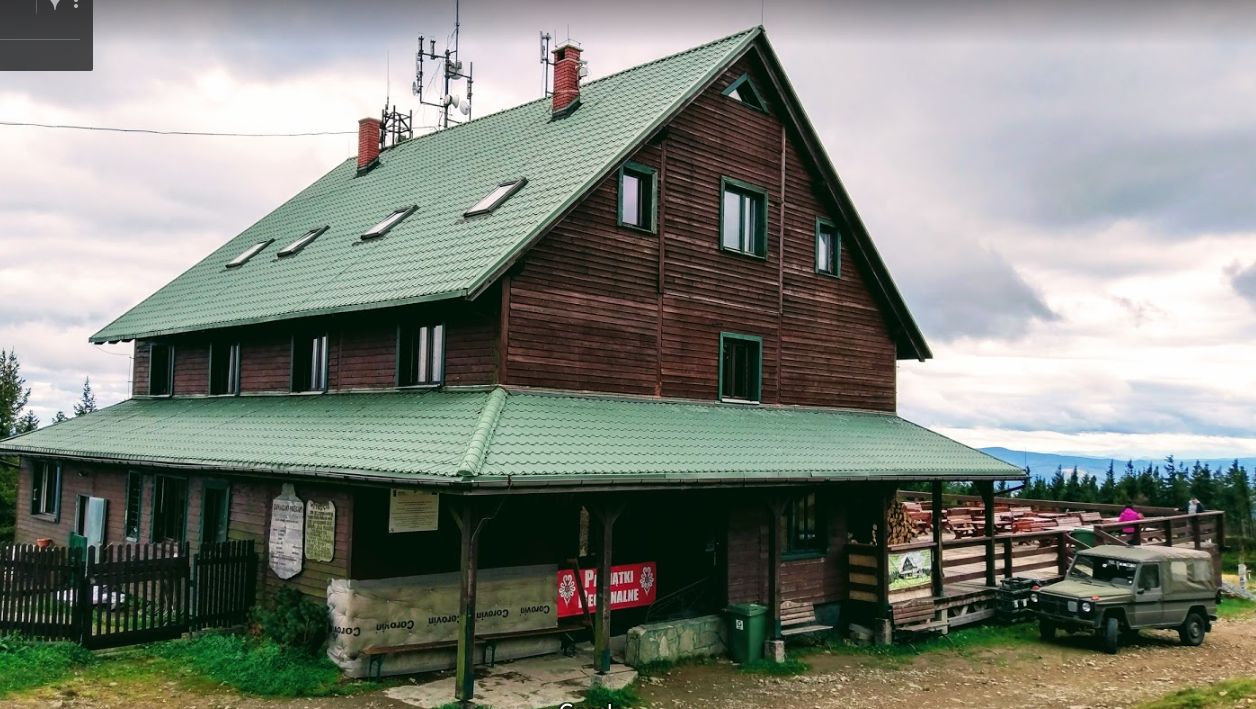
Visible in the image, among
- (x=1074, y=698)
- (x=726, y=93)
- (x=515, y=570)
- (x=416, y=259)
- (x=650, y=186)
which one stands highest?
(x=726, y=93)

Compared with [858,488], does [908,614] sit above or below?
below

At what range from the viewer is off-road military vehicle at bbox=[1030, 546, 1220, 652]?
1922 cm

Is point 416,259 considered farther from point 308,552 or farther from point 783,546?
point 783,546

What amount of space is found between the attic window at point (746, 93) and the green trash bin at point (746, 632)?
417 inches

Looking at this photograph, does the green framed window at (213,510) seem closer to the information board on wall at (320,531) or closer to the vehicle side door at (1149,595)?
the information board on wall at (320,531)

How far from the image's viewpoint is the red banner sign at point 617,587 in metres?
17.2

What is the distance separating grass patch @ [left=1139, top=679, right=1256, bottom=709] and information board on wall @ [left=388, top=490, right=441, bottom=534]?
1072 cm

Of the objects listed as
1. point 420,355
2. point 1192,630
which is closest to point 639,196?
point 420,355

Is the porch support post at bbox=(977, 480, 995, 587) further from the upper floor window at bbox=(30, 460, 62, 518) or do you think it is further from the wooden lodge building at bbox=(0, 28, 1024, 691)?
the upper floor window at bbox=(30, 460, 62, 518)

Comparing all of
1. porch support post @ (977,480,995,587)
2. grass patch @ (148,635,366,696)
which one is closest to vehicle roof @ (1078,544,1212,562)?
porch support post @ (977,480,995,587)

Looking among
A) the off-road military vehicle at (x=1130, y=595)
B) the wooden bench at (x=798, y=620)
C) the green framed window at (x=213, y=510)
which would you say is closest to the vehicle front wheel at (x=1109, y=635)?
the off-road military vehicle at (x=1130, y=595)

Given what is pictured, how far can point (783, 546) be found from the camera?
19.8 m

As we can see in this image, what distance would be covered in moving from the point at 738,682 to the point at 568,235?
8.02 meters

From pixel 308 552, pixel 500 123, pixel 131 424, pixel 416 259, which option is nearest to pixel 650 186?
pixel 416 259
